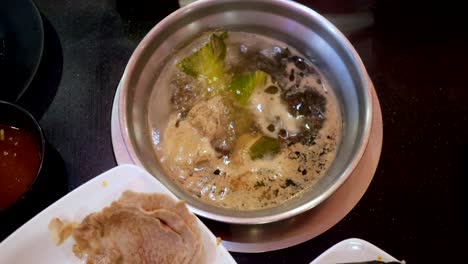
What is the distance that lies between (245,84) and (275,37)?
30 cm

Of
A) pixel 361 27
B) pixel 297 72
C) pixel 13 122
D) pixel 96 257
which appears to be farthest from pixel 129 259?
pixel 361 27

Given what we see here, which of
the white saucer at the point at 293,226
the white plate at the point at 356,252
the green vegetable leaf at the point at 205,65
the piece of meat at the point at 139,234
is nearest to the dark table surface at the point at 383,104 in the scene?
the white saucer at the point at 293,226

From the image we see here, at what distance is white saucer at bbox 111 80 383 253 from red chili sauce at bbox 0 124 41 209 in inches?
12.1

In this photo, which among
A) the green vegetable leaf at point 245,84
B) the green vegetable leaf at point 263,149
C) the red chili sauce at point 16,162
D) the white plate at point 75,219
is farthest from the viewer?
the green vegetable leaf at point 245,84

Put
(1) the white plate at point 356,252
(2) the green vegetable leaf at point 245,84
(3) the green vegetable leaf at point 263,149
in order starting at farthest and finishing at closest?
(2) the green vegetable leaf at point 245,84 → (3) the green vegetable leaf at point 263,149 → (1) the white plate at point 356,252

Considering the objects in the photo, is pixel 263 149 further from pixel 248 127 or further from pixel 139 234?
pixel 139 234

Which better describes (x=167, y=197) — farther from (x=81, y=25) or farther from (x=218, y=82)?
(x=81, y=25)

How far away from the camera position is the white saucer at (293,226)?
64.0 inches

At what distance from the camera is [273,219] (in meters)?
1.48

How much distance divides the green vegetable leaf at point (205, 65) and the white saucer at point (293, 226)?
0.42 metres

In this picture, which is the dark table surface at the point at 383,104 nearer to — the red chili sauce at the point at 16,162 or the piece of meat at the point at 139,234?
the red chili sauce at the point at 16,162

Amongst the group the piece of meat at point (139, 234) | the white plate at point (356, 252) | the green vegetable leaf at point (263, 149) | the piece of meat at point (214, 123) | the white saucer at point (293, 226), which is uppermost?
the piece of meat at point (139, 234)

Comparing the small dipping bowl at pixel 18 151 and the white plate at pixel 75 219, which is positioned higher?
the white plate at pixel 75 219

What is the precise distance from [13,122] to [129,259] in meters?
0.82
